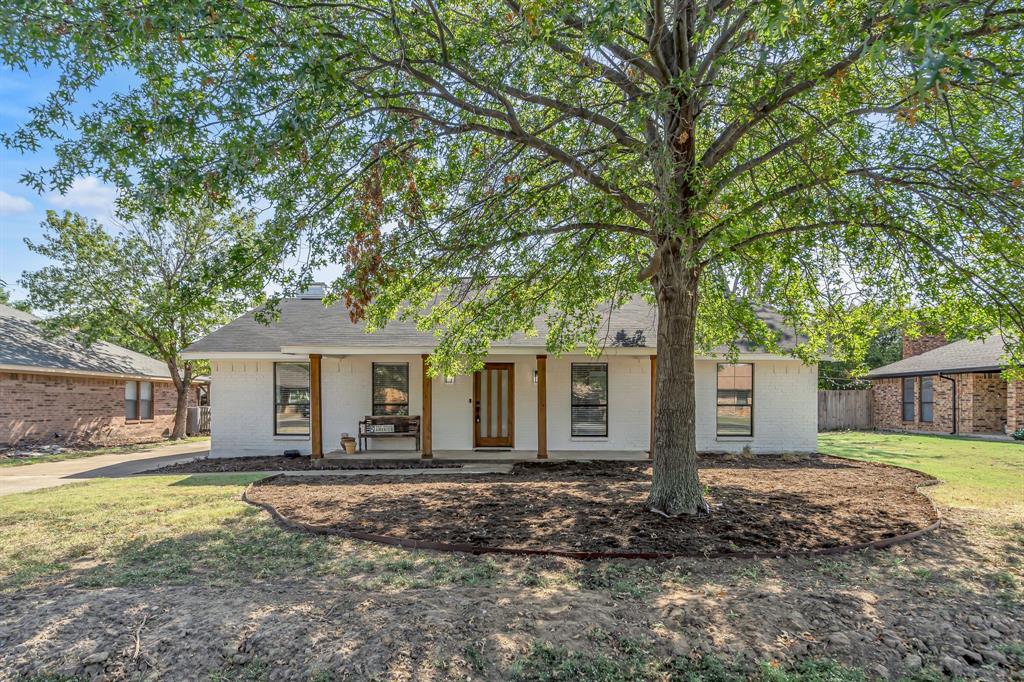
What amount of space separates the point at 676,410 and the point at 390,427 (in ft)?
26.3

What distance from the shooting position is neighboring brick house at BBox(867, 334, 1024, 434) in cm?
1988

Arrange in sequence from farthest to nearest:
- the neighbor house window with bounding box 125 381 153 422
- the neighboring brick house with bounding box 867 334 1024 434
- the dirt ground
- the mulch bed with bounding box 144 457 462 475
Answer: the neighbor house window with bounding box 125 381 153 422 < the neighboring brick house with bounding box 867 334 1024 434 < the mulch bed with bounding box 144 457 462 475 < the dirt ground

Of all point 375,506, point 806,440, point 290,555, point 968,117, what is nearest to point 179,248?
point 375,506

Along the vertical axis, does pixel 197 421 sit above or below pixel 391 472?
below

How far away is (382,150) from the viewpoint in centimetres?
672

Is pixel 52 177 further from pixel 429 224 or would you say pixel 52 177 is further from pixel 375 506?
pixel 375 506

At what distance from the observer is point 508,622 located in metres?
4.14

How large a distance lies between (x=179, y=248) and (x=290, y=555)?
19.1 metres

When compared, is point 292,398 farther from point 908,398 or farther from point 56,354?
point 908,398

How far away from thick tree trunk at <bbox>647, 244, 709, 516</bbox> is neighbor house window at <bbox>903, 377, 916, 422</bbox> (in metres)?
21.0

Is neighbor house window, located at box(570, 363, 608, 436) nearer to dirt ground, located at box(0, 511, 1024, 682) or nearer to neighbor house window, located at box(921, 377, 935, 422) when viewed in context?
dirt ground, located at box(0, 511, 1024, 682)

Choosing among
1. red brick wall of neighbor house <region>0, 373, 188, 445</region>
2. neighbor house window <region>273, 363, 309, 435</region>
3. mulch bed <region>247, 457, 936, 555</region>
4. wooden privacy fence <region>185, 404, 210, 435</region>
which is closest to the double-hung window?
mulch bed <region>247, 457, 936, 555</region>

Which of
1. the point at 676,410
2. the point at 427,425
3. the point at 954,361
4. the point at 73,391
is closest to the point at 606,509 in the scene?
the point at 676,410

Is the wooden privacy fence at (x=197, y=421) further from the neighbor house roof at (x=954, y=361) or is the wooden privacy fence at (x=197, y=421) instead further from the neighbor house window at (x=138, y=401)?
the neighbor house roof at (x=954, y=361)
